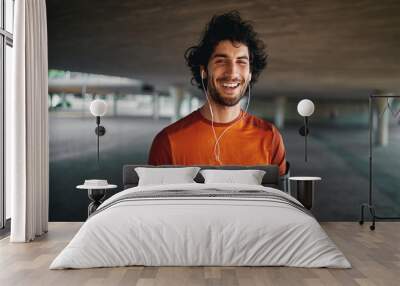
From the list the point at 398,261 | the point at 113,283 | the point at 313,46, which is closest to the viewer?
the point at 113,283

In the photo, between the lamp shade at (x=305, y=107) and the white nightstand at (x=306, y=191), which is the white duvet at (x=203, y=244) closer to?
the white nightstand at (x=306, y=191)

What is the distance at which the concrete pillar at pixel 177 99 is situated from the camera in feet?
24.5

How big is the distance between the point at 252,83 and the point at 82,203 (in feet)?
8.56

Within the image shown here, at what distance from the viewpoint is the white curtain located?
20.1 ft

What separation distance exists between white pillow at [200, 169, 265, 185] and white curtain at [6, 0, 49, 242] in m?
1.85

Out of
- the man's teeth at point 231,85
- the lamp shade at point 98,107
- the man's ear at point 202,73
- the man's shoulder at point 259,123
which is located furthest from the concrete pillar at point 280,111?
the lamp shade at point 98,107

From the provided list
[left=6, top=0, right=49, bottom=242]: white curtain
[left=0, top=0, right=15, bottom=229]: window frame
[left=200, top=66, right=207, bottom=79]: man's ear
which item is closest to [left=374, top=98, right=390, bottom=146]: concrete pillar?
[left=200, top=66, right=207, bottom=79]: man's ear

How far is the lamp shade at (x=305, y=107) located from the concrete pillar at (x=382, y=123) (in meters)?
0.87

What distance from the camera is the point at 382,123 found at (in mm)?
7547

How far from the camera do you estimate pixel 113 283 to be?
431 cm

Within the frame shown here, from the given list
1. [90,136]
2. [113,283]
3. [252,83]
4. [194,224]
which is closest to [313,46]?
[252,83]

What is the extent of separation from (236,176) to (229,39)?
1741mm

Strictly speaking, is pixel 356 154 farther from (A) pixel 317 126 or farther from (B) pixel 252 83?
(B) pixel 252 83

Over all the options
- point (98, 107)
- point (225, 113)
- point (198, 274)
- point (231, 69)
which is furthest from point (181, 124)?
point (198, 274)
